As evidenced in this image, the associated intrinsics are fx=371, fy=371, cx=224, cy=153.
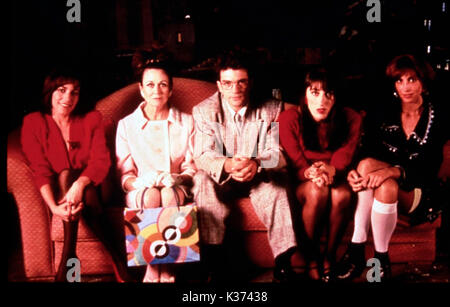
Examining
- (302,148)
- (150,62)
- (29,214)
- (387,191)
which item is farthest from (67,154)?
(387,191)

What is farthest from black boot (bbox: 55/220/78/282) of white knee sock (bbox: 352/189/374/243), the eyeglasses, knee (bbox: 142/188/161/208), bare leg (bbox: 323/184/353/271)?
white knee sock (bbox: 352/189/374/243)

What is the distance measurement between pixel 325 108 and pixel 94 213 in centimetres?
111

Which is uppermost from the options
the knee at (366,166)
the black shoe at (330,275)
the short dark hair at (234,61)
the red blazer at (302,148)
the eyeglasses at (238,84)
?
the short dark hair at (234,61)

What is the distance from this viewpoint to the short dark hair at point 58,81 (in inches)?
64.1

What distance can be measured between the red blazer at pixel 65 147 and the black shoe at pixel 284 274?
0.88 metres

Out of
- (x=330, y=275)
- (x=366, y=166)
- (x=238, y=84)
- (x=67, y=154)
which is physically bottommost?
(x=330, y=275)

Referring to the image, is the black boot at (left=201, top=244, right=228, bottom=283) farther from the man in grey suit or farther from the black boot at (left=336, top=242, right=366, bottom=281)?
the black boot at (left=336, top=242, right=366, bottom=281)

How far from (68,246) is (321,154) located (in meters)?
1.18

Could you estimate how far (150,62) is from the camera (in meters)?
1.62

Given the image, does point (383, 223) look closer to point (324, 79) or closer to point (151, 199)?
point (324, 79)

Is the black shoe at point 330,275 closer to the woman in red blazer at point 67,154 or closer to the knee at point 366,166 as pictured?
the knee at point 366,166

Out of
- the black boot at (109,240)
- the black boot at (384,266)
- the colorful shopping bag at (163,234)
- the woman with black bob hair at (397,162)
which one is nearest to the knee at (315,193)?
the woman with black bob hair at (397,162)

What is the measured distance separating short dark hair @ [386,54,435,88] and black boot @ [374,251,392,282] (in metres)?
0.78
